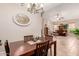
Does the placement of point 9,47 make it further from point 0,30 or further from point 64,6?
point 64,6

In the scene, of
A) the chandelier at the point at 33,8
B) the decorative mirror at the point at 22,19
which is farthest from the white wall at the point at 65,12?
the decorative mirror at the point at 22,19

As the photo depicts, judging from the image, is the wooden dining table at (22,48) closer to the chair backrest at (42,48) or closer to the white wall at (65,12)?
the chair backrest at (42,48)

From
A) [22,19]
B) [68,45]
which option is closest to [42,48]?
[68,45]

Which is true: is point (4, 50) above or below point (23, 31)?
below

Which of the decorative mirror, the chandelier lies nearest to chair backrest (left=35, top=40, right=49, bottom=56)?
the decorative mirror

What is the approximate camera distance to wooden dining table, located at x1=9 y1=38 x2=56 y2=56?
1.48 m

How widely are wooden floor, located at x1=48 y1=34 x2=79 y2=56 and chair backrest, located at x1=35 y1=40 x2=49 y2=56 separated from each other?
155 millimetres

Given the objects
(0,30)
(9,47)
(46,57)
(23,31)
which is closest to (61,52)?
(46,57)

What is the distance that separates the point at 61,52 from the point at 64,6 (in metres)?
0.61

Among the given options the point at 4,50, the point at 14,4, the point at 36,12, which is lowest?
the point at 4,50

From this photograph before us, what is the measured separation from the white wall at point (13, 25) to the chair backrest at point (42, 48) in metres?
0.16

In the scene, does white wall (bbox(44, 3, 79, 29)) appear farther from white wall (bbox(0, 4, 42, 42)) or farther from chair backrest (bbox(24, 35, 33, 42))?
chair backrest (bbox(24, 35, 33, 42))

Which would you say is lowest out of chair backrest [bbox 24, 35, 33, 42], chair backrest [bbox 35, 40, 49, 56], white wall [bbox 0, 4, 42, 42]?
chair backrest [bbox 35, 40, 49, 56]

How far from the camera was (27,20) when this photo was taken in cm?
155
